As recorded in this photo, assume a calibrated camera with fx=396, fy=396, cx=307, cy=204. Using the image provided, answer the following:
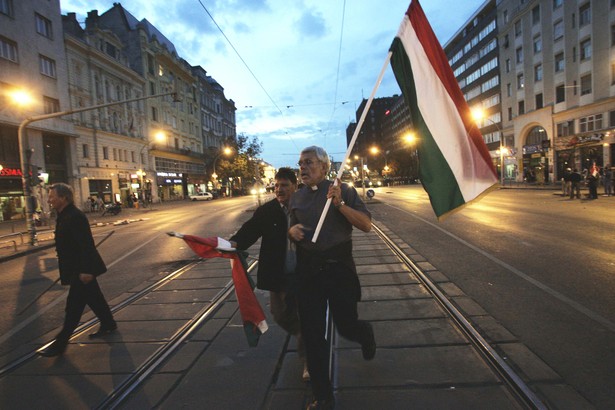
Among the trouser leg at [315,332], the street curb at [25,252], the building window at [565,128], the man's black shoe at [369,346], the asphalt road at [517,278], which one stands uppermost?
the building window at [565,128]

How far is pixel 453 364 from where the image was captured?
3.33 metres

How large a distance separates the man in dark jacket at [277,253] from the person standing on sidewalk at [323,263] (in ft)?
0.69

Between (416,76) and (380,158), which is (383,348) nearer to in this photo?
(416,76)

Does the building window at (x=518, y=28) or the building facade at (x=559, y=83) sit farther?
the building window at (x=518, y=28)

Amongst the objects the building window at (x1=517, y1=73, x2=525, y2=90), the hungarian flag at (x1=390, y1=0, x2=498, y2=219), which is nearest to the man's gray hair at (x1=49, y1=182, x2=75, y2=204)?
the hungarian flag at (x1=390, y1=0, x2=498, y2=219)

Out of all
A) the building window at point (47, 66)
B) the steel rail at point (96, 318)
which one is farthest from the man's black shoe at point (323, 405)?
the building window at point (47, 66)

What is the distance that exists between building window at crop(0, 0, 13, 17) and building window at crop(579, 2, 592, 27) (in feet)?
145

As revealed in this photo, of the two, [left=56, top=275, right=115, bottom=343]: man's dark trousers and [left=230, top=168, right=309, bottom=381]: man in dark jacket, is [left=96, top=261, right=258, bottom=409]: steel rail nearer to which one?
[left=56, top=275, right=115, bottom=343]: man's dark trousers

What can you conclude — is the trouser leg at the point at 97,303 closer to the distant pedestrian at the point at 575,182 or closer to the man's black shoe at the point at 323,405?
the man's black shoe at the point at 323,405

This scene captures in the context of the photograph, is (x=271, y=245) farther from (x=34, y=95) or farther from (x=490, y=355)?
(x=34, y=95)


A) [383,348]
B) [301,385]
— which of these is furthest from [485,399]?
[301,385]

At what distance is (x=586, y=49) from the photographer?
34188mm

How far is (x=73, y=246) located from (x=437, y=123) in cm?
393

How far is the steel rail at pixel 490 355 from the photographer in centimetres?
273
